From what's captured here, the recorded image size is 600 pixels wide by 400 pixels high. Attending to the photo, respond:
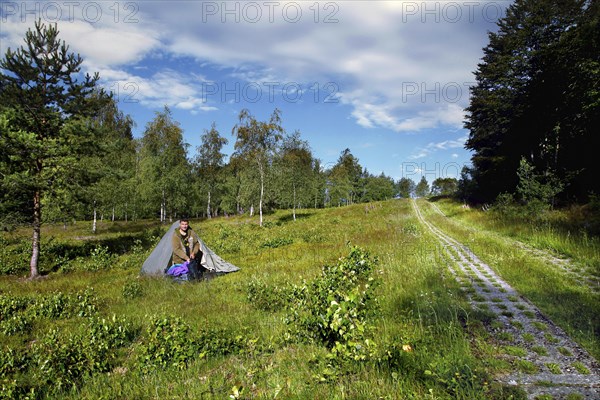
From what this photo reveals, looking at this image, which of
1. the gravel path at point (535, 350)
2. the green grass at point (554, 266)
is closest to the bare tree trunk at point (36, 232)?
the gravel path at point (535, 350)

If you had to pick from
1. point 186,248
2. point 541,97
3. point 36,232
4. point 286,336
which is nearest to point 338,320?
point 286,336

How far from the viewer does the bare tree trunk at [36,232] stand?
1491cm

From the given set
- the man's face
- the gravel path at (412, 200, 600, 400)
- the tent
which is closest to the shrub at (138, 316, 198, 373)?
the gravel path at (412, 200, 600, 400)

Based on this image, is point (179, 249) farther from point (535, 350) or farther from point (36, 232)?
point (535, 350)

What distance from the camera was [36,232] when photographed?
15109mm

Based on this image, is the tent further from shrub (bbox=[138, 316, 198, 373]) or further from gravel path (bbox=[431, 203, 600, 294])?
gravel path (bbox=[431, 203, 600, 294])

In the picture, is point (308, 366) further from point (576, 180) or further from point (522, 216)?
point (576, 180)

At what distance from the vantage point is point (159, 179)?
132 feet

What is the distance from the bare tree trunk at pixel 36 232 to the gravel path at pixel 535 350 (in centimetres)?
1913

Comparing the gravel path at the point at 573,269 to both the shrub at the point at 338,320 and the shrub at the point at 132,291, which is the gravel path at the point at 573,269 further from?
the shrub at the point at 132,291

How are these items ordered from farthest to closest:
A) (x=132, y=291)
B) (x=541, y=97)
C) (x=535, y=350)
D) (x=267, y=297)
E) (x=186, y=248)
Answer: (x=541, y=97) → (x=186, y=248) → (x=132, y=291) → (x=267, y=297) → (x=535, y=350)

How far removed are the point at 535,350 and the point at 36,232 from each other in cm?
2010

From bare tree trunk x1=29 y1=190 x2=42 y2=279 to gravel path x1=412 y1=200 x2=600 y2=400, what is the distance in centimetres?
1913

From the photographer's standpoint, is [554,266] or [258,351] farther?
[554,266]
